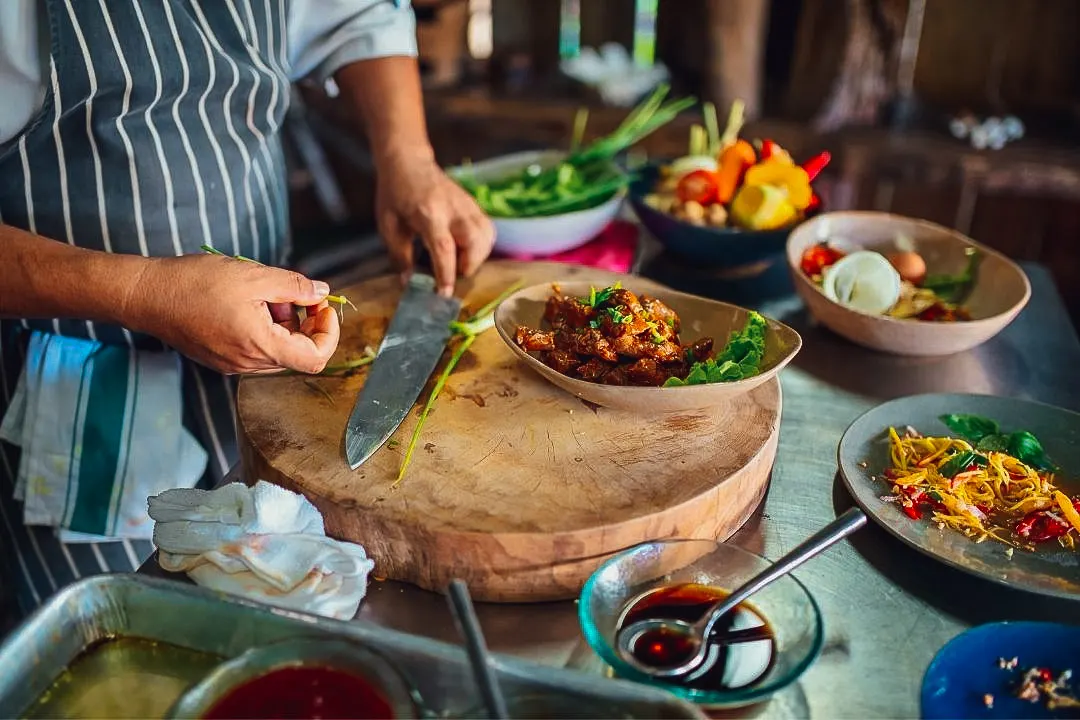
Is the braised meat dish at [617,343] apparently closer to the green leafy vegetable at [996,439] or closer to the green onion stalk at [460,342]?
the green onion stalk at [460,342]

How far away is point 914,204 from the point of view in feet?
14.7

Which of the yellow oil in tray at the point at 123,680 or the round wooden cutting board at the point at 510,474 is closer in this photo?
the yellow oil in tray at the point at 123,680

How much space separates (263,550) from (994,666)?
97 centimetres

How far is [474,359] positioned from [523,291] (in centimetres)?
21

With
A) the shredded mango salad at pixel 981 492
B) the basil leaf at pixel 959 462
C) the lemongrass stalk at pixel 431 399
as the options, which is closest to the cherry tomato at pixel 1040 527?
the shredded mango salad at pixel 981 492

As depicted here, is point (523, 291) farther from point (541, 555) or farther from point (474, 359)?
point (541, 555)

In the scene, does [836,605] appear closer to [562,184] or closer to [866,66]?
[562,184]

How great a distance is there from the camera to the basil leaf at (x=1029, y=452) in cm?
155

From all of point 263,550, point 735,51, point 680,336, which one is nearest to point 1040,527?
point 680,336

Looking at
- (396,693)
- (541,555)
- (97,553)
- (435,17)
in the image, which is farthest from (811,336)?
(435,17)

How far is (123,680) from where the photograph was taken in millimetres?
1146

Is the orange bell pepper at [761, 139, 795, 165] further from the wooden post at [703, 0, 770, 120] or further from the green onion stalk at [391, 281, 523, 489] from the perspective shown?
the wooden post at [703, 0, 770, 120]

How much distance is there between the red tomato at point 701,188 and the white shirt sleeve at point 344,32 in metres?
0.76

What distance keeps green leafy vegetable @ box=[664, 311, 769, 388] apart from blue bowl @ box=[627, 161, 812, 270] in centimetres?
54
